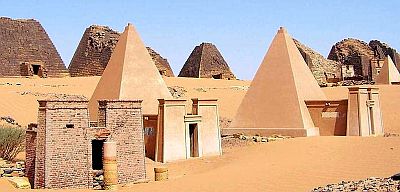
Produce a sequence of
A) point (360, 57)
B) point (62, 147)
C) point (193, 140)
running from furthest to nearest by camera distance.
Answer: point (360, 57) → point (193, 140) → point (62, 147)

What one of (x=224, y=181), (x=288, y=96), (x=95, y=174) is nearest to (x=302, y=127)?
(x=288, y=96)

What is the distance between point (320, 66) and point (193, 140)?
82.0 ft

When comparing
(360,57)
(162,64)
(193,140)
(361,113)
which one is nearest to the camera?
(193,140)

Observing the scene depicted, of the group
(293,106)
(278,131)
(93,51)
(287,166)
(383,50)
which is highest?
(383,50)

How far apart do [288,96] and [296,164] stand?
5916mm

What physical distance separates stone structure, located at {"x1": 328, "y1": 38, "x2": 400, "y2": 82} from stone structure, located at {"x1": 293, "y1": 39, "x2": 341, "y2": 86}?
5.15ft

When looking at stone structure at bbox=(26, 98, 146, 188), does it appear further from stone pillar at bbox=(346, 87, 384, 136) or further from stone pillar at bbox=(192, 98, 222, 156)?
stone pillar at bbox=(346, 87, 384, 136)

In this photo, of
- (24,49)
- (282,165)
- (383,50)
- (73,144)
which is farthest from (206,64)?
(73,144)

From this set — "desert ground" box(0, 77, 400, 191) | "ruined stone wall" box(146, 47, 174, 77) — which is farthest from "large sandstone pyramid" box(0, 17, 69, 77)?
"desert ground" box(0, 77, 400, 191)

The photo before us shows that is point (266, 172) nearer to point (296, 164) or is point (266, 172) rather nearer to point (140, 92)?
point (296, 164)

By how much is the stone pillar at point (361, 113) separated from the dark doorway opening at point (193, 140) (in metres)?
5.51

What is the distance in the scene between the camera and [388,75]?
4069 centimetres

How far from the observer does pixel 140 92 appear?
63.0 ft

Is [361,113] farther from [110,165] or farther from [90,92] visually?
[90,92]
